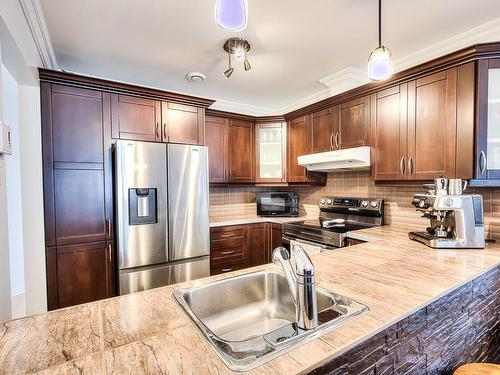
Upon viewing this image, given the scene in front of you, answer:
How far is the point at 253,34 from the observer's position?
2.06 meters

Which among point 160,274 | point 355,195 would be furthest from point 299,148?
point 160,274

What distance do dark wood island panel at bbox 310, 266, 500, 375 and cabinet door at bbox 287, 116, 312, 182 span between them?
2111 mm

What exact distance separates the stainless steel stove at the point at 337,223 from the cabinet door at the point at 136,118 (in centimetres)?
178

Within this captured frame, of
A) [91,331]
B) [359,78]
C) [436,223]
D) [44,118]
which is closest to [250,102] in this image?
[359,78]

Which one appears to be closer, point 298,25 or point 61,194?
point 298,25

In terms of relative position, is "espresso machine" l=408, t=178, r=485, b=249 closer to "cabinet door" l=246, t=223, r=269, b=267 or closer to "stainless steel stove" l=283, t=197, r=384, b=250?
"stainless steel stove" l=283, t=197, r=384, b=250

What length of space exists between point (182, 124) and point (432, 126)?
2243mm

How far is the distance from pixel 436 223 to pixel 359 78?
1.70 m

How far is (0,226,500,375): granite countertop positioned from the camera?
0.62 m

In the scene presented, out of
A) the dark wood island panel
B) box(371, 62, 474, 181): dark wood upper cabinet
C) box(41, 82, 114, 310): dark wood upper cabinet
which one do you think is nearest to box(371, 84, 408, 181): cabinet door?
box(371, 62, 474, 181): dark wood upper cabinet

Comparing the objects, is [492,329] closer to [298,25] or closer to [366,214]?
[366,214]

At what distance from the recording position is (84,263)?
7.33 ft

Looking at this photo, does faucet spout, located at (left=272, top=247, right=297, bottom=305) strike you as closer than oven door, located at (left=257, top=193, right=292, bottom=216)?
Yes

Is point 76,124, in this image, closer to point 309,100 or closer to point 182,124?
point 182,124
